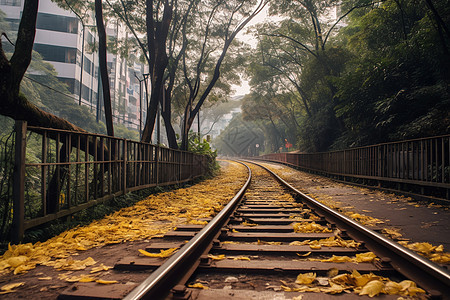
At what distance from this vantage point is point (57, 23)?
38.8m

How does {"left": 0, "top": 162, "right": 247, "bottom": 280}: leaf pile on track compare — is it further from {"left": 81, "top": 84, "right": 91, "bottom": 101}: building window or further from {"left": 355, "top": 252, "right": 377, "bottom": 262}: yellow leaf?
{"left": 81, "top": 84, "right": 91, "bottom": 101}: building window

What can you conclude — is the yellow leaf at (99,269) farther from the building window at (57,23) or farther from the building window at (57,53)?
the building window at (57,23)

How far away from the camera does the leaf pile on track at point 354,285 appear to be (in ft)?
6.74

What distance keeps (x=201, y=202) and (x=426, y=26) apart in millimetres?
10450

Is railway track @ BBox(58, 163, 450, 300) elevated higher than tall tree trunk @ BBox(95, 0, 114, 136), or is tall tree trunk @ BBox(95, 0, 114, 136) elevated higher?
tall tree trunk @ BBox(95, 0, 114, 136)

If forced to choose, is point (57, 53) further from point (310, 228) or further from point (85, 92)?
point (310, 228)

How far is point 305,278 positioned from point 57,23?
46.9 meters

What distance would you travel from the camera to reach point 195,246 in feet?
9.30

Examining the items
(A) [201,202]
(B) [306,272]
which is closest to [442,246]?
(B) [306,272]

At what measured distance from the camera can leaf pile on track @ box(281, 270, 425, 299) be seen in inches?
80.9

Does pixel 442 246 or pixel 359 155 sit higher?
pixel 359 155

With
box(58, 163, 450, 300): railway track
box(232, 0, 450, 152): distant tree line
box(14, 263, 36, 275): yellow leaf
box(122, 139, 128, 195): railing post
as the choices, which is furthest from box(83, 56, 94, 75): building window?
box(58, 163, 450, 300): railway track

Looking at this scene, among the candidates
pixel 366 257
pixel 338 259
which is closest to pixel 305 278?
pixel 338 259

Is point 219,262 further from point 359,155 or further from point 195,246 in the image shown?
point 359,155
